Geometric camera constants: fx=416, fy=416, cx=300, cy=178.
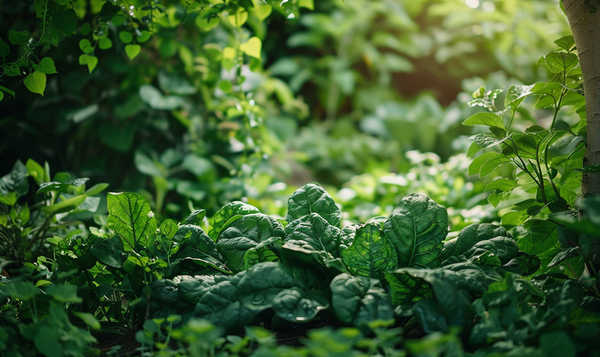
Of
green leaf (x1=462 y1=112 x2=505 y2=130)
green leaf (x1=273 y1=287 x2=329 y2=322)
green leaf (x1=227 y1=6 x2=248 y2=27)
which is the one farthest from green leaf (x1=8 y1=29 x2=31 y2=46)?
green leaf (x1=462 y1=112 x2=505 y2=130)

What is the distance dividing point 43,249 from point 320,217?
1.00 metres

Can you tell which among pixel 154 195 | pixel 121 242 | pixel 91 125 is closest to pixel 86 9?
pixel 91 125

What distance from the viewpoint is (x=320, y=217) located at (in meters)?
1.20

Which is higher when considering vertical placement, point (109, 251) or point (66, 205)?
point (66, 205)

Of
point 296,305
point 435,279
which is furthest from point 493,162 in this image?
point 296,305

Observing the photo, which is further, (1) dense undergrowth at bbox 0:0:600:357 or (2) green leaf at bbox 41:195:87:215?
(2) green leaf at bbox 41:195:87:215

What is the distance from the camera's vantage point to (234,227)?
124 centimetres

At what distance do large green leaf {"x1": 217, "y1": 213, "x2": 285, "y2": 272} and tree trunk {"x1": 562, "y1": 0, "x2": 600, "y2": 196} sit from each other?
866 millimetres

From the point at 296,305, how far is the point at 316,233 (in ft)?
0.84

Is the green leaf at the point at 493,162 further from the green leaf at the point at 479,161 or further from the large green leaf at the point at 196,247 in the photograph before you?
the large green leaf at the point at 196,247

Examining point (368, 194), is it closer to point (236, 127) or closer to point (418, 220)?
point (236, 127)

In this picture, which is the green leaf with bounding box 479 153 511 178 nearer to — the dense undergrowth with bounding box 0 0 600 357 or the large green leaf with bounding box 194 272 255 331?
the dense undergrowth with bounding box 0 0 600 357

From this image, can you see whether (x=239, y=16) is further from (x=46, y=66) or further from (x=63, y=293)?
(x=63, y=293)

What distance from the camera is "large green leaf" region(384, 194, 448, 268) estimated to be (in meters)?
1.12
